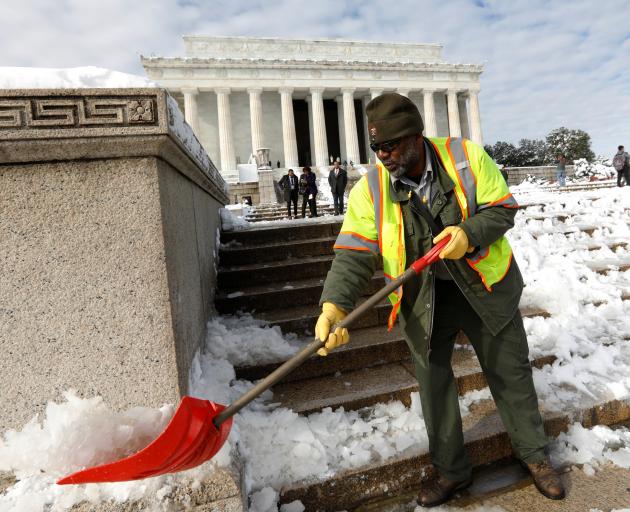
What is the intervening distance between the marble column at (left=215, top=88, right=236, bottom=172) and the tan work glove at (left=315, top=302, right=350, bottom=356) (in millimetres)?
36257

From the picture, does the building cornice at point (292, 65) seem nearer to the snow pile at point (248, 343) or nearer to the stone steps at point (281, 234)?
the stone steps at point (281, 234)

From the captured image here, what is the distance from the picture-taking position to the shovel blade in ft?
5.36

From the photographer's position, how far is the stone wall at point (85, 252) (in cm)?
185

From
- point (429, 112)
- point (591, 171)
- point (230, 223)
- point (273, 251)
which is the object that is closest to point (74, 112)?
point (273, 251)

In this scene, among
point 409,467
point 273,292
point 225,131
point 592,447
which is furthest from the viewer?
point 225,131

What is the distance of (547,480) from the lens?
2.18m

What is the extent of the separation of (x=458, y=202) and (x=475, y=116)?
150 ft

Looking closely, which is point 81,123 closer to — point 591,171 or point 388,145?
point 388,145

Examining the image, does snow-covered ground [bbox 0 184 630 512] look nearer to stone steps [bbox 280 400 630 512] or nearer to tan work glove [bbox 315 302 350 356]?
stone steps [bbox 280 400 630 512]

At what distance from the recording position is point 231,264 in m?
5.02

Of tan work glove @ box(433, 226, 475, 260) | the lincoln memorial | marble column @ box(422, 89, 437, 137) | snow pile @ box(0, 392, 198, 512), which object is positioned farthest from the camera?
marble column @ box(422, 89, 437, 137)

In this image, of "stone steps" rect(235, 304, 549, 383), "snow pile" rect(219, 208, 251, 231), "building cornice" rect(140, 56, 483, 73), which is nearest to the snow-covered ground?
"stone steps" rect(235, 304, 549, 383)

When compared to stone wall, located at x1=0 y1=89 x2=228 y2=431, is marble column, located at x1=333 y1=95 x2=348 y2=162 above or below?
above

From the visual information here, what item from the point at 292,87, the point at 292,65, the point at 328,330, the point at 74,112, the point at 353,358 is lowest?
the point at 353,358
